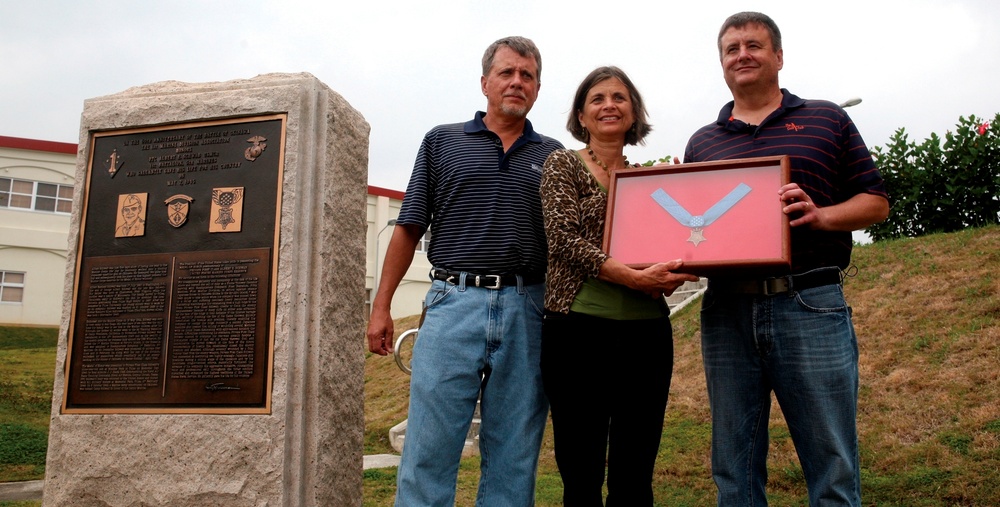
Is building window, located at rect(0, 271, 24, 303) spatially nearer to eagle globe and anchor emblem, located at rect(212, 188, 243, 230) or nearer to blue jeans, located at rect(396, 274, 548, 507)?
eagle globe and anchor emblem, located at rect(212, 188, 243, 230)

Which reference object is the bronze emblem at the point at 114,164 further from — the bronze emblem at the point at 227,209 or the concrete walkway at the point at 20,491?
the concrete walkway at the point at 20,491

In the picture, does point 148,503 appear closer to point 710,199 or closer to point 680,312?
point 710,199

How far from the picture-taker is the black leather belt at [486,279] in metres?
3.04

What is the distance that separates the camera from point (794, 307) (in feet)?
Result: 9.25

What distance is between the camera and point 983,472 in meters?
4.79

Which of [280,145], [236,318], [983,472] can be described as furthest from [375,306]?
[983,472]

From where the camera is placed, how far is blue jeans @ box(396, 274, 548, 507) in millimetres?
2980

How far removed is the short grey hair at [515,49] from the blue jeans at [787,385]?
1.34 m

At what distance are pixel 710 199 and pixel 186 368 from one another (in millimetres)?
2539

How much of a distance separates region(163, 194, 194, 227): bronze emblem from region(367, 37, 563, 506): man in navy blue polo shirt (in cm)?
115

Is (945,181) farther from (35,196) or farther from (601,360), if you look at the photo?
(35,196)

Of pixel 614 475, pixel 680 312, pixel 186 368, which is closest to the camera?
pixel 614 475
